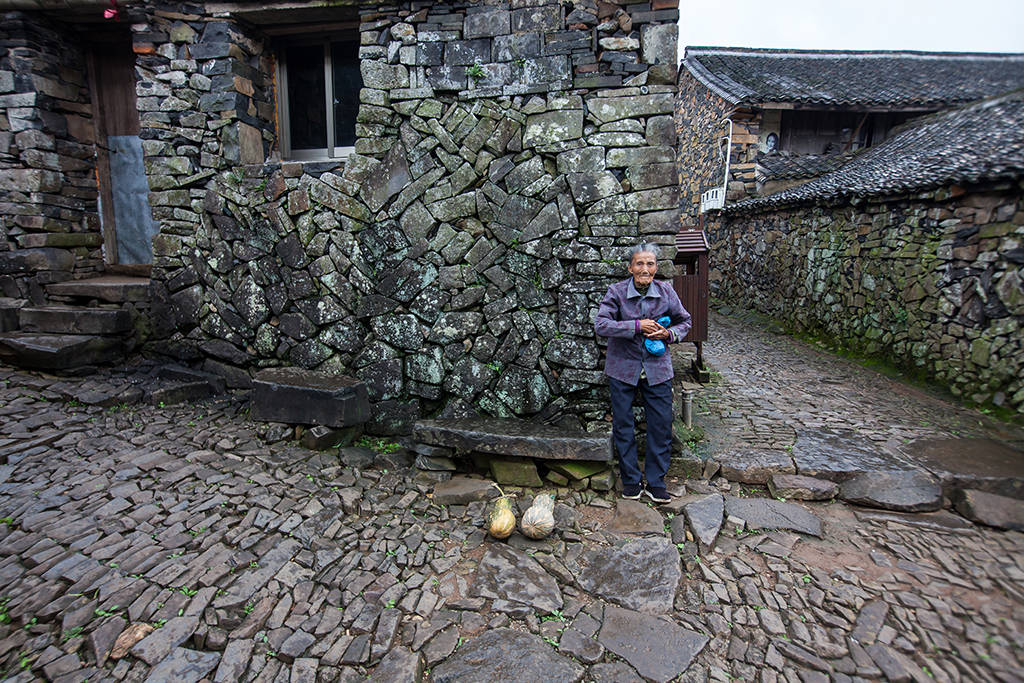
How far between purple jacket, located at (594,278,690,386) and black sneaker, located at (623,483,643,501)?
32.9 inches

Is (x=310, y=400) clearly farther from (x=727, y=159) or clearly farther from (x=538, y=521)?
(x=727, y=159)

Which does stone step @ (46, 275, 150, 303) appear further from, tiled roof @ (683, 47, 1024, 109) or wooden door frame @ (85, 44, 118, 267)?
tiled roof @ (683, 47, 1024, 109)

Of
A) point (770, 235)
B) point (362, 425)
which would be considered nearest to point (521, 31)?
point (362, 425)

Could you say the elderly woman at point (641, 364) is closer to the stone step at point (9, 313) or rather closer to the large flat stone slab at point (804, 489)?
the large flat stone slab at point (804, 489)

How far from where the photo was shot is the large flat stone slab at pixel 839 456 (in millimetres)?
4105

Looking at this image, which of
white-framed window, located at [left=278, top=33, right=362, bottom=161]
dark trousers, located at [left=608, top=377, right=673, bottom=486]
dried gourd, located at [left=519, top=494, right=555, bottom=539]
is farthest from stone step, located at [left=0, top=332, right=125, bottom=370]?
dark trousers, located at [left=608, top=377, right=673, bottom=486]

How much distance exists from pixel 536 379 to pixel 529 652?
2255 millimetres

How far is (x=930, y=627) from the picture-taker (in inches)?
107

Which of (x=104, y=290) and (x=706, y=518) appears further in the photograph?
(x=104, y=290)

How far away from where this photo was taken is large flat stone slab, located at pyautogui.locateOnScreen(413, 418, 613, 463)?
13.0 ft

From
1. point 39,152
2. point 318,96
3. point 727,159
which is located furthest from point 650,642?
point 727,159

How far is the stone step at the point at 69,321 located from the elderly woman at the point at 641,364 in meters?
5.06

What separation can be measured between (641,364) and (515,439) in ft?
3.84

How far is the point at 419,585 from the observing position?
10.3ft
